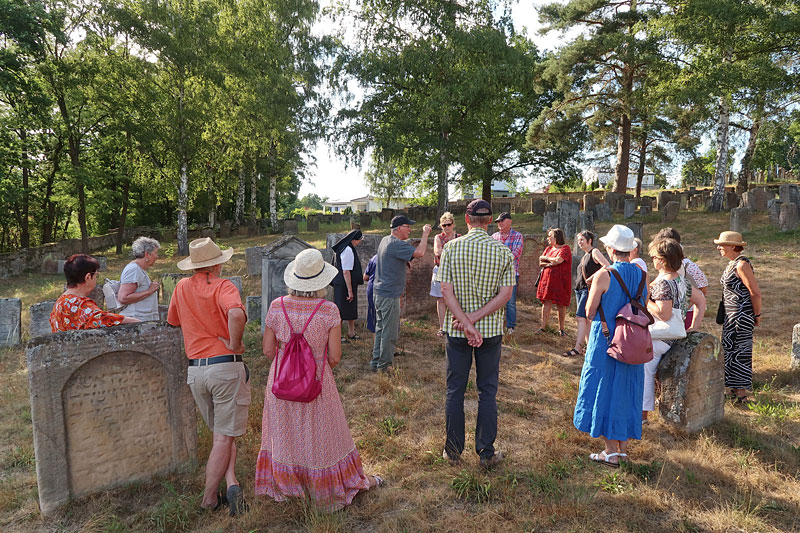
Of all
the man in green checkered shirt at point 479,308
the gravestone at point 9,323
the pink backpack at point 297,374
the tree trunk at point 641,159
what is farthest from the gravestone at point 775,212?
the gravestone at point 9,323

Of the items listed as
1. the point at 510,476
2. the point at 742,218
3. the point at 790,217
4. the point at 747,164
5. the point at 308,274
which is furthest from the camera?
the point at 747,164

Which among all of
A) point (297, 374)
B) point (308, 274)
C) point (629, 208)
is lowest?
point (297, 374)

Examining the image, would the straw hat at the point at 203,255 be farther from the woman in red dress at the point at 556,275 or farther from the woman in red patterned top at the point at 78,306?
the woman in red dress at the point at 556,275

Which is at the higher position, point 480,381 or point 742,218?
point 742,218

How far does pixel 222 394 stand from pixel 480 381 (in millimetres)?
1866

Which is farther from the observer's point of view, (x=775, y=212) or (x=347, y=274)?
(x=775, y=212)

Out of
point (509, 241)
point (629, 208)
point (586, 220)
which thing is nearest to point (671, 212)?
point (629, 208)

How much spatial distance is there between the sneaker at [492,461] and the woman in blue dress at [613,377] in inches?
28.8

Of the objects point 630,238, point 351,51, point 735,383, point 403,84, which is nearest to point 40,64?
point 351,51

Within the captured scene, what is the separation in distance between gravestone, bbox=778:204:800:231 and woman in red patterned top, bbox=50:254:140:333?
17.4 metres

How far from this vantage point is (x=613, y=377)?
11.8 feet

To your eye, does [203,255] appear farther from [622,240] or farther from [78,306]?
[622,240]

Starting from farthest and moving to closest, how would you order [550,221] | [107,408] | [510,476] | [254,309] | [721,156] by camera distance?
1. [721,156]
2. [550,221]
3. [254,309]
4. [510,476]
5. [107,408]

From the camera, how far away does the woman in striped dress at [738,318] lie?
466 cm
